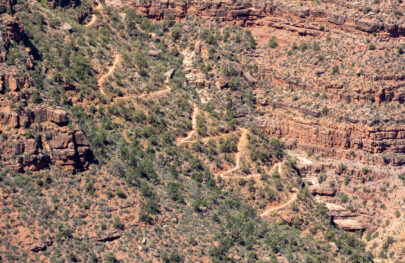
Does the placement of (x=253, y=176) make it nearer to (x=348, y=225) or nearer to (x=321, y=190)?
(x=321, y=190)

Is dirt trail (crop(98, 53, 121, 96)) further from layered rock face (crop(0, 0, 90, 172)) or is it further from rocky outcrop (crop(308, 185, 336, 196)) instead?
rocky outcrop (crop(308, 185, 336, 196))

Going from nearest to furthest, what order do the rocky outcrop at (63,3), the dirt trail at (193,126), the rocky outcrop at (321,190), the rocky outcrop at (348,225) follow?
the dirt trail at (193,126), the rocky outcrop at (348,225), the rocky outcrop at (321,190), the rocky outcrop at (63,3)

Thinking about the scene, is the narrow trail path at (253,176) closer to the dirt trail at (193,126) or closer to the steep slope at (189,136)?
the steep slope at (189,136)

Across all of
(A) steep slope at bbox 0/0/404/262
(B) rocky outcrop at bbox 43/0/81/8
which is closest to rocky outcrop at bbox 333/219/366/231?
(A) steep slope at bbox 0/0/404/262

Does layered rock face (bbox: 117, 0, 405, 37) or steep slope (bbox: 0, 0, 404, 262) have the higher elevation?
layered rock face (bbox: 117, 0, 405, 37)

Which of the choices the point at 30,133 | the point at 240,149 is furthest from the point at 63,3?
the point at 30,133

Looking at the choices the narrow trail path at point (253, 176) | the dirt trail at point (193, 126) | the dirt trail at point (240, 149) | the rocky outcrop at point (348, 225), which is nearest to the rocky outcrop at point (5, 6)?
the dirt trail at point (193, 126)

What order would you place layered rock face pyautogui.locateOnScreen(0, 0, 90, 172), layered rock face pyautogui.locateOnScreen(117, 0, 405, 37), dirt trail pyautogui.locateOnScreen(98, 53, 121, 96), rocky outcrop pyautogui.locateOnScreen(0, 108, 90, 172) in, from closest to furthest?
rocky outcrop pyautogui.locateOnScreen(0, 108, 90, 172), layered rock face pyautogui.locateOnScreen(0, 0, 90, 172), dirt trail pyautogui.locateOnScreen(98, 53, 121, 96), layered rock face pyautogui.locateOnScreen(117, 0, 405, 37)

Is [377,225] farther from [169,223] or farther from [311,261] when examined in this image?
[169,223]

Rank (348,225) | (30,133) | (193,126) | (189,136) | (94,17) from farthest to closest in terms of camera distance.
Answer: (94,17) → (193,126) → (189,136) → (348,225) → (30,133)

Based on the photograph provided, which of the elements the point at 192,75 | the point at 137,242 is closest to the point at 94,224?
the point at 137,242

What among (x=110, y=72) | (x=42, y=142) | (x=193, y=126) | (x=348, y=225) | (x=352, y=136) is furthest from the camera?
(x=352, y=136)
